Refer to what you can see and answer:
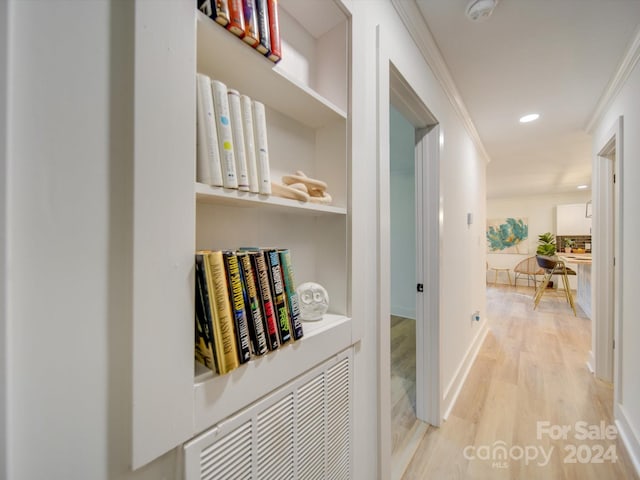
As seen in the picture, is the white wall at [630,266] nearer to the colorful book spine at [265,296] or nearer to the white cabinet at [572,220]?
the colorful book spine at [265,296]

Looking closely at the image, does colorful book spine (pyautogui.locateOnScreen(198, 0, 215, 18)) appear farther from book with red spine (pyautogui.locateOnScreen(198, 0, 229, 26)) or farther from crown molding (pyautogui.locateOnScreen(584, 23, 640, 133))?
crown molding (pyautogui.locateOnScreen(584, 23, 640, 133))

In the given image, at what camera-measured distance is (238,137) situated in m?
0.61

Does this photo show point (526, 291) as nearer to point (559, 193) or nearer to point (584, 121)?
point (559, 193)

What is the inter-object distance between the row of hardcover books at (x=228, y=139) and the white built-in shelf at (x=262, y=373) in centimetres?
42

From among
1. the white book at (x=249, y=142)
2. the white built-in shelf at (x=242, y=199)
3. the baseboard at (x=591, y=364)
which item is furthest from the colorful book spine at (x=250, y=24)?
the baseboard at (x=591, y=364)

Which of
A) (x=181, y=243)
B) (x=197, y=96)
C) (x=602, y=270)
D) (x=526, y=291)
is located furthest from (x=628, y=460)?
(x=526, y=291)

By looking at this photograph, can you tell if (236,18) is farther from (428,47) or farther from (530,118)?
(530,118)

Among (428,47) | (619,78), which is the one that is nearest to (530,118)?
(619,78)

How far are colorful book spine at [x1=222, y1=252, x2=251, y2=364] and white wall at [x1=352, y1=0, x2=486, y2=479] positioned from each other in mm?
455

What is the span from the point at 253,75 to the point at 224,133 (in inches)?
9.3

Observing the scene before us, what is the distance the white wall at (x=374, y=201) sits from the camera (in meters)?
0.98

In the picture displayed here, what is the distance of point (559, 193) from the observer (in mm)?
6445

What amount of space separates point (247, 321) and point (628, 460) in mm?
2344

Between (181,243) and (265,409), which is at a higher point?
(181,243)
